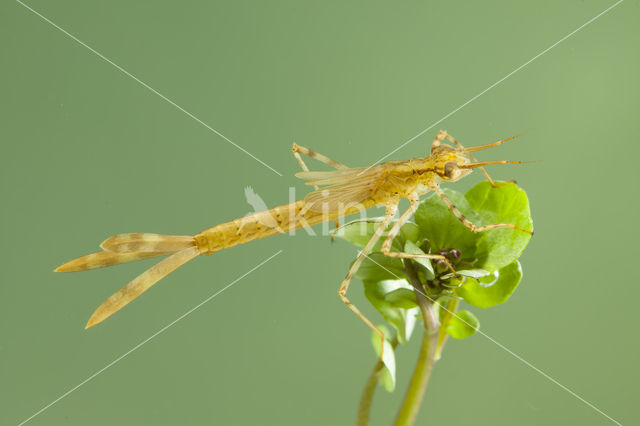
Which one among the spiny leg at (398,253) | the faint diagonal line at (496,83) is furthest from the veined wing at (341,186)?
the spiny leg at (398,253)

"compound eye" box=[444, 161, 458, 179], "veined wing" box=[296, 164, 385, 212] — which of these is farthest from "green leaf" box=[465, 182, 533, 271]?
"veined wing" box=[296, 164, 385, 212]

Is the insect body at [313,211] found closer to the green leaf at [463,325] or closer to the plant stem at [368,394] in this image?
the plant stem at [368,394]

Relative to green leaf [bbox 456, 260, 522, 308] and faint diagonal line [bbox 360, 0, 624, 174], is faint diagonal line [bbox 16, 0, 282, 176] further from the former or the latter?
green leaf [bbox 456, 260, 522, 308]

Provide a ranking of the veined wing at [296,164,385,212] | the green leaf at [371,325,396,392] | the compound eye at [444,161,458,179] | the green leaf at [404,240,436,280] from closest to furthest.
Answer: the green leaf at [404,240,436,280] → the green leaf at [371,325,396,392] → the compound eye at [444,161,458,179] → the veined wing at [296,164,385,212]

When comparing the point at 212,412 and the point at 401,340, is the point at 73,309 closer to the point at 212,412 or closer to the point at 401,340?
the point at 212,412

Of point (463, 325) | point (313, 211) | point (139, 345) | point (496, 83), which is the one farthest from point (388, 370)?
point (496, 83)

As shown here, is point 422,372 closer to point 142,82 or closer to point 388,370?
point 388,370

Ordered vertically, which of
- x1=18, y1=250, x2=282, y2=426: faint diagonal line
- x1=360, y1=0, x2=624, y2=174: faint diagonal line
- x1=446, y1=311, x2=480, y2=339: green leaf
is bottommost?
x1=446, y1=311, x2=480, y2=339: green leaf

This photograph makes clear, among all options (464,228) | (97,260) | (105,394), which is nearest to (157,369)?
(105,394)
